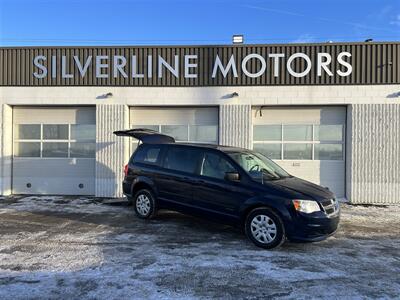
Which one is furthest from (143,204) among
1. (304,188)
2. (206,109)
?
(206,109)

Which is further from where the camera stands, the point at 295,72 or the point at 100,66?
the point at 100,66

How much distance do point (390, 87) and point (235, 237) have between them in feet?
25.5

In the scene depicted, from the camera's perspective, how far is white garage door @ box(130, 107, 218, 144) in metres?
12.7

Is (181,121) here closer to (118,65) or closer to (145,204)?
(118,65)

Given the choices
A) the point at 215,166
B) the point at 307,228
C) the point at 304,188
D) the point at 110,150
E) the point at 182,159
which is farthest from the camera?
the point at 110,150

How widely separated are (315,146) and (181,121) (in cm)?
437

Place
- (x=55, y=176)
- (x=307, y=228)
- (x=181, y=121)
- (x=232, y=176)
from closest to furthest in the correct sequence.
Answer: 1. (x=307, y=228)
2. (x=232, y=176)
3. (x=181, y=121)
4. (x=55, y=176)

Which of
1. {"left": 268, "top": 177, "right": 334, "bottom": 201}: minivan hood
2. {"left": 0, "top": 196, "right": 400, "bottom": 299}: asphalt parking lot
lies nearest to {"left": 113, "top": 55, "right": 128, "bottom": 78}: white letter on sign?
{"left": 0, "top": 196, "right": 400, "bottom": 299}: asphalt parking lot

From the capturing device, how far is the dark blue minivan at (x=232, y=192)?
21.3ft

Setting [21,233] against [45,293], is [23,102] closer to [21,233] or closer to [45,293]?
[21,233]

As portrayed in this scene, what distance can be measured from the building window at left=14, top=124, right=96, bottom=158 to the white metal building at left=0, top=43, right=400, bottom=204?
1.3 inches

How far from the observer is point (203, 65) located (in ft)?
40.8

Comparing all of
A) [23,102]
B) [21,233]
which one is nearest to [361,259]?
[21,233]

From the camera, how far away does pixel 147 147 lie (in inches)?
359
